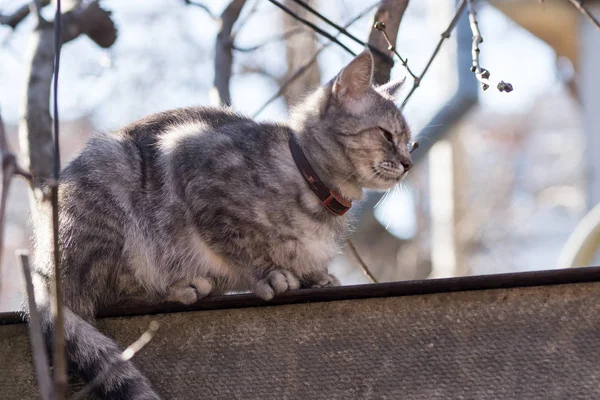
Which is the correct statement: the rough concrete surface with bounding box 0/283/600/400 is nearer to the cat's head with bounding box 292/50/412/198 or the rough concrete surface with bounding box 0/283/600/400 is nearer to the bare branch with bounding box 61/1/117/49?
the cat's head with bounding box 292/50/412/198

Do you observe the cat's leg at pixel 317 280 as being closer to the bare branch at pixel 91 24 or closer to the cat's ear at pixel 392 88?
the cat's ear at pixel 392 88

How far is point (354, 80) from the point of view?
292 centimetres

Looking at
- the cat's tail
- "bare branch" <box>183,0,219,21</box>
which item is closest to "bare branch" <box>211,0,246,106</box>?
"bare branch" <box>183,0,219,21</box>

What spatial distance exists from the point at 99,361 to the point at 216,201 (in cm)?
67

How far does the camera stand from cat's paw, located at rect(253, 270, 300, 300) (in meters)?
2.42

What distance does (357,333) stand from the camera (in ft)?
7.22

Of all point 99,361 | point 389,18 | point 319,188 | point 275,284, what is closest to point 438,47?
point 389,18

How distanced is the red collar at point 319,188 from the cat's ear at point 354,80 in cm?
27

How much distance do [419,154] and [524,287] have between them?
2355mm

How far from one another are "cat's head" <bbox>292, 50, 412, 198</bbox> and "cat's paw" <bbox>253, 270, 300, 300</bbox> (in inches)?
16.0

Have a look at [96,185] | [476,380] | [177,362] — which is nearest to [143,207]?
[96,185]

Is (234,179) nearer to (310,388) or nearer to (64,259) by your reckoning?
(64,259)

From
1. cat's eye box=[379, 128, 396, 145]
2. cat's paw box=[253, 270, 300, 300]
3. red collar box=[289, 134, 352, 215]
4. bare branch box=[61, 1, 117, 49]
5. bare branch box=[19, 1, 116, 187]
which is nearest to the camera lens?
cat's paw box=[253, 270, 300, 300]

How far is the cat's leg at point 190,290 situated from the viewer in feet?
8.38
